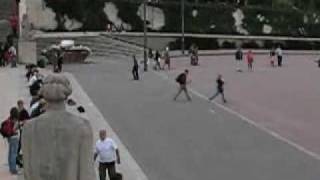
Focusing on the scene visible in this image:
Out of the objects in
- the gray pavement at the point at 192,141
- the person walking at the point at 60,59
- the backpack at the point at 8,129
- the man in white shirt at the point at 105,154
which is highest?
the backpack at the point at 8,129

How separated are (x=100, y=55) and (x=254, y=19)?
20673mm

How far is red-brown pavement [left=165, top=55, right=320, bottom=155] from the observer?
84.8ft

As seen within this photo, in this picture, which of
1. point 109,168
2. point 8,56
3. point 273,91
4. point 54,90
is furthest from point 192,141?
point 8,56

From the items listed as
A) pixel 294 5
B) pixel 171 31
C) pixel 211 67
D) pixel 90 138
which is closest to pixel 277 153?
pixel 90 138

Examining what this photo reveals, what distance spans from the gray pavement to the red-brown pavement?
98cm

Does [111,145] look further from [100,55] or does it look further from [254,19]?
[254,19]

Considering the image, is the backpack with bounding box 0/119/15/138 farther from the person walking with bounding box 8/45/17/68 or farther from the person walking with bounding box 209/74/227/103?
the person walking with bounding box 8/45/17/68

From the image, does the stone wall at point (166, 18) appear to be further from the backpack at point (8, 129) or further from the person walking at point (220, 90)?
the backpack at point (8, 129)

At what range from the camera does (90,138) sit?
431cm

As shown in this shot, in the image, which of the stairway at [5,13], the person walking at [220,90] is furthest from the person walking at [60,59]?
the person walking at [220,90]

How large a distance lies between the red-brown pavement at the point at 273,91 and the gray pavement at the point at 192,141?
98 centimetres

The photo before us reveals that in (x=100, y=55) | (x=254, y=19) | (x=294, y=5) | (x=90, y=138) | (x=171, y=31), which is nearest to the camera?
(x=90, y=138)

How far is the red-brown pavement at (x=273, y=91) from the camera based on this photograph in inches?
1018

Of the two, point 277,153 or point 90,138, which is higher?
point 90,138
